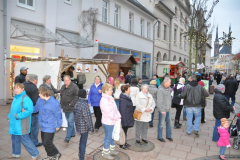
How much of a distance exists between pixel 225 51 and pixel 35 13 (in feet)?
389

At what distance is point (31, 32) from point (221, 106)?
8388 millimetres

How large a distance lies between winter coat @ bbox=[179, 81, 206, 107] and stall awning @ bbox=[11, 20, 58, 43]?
6.73 metres

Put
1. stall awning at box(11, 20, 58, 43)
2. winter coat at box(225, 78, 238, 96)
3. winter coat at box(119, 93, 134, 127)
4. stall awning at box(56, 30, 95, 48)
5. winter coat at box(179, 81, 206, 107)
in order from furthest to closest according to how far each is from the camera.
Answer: stall awning at box(56, 30, 95, 48)
winter coat at box(225, 78, 238, 96)
stall awning at box(11, 20, 58, 43)
winter coat at box(179, 81, 206, 107)
winter coat at box(119, 93, 134, 127)

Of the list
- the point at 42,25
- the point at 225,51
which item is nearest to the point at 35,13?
the point at 42,25

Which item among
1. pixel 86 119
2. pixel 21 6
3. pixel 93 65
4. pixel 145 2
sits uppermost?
pixel 145 2

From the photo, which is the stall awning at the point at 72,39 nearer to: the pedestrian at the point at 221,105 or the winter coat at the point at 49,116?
the winter coat at the point at 49,116

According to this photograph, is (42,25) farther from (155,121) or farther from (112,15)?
(155,121)

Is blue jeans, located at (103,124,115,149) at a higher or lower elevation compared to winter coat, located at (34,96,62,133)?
lower

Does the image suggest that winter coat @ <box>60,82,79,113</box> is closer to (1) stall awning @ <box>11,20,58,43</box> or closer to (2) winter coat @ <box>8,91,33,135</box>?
(2) winter coat @ <box>8,91,33,135</box>

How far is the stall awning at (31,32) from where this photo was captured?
866 centimetres

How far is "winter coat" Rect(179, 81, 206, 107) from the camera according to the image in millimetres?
5660

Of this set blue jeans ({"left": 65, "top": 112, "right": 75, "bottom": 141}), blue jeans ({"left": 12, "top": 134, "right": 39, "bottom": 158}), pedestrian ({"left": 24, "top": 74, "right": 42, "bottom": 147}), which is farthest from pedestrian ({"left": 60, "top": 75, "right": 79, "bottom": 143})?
blue jeans ({"left": 12, "top": 134, "right": 39, "bottom": 158})

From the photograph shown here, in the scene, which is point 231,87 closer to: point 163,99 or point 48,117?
point 163,99

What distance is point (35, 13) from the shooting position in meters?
9.84
